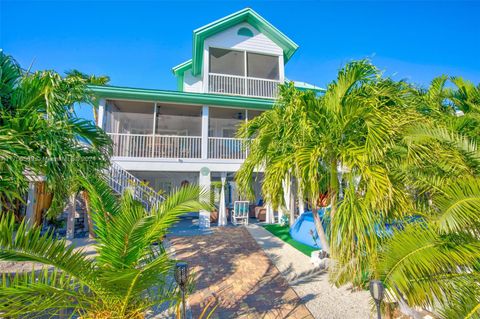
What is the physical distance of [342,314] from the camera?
4098 millimetres

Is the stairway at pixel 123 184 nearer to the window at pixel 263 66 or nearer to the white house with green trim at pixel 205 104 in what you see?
the white house with green trim at pixel 205 104

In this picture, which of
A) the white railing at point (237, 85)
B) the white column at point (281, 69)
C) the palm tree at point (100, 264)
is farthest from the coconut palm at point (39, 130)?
the white column at point (281, 69)

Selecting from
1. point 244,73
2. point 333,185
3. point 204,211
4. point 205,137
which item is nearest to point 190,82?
point 244,73

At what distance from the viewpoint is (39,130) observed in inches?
144

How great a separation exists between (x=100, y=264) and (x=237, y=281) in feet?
10.9

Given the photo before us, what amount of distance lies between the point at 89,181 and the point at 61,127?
1132mm

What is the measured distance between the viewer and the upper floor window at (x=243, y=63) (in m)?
13.7

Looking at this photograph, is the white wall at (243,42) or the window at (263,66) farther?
the window at (263,66)

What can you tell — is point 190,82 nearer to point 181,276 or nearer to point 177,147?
point 177,147

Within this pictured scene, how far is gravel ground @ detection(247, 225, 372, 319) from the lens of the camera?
4.17 m

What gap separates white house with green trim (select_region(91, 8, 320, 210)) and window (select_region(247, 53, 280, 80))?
0.4 inches

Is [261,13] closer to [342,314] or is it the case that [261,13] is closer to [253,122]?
[253,122]

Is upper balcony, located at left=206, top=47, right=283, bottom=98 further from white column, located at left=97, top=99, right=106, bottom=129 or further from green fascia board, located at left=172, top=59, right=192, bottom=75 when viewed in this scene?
white column, located at left=97, top=99, right=106, bottom=129


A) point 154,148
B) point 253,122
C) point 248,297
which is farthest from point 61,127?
point 154,148
